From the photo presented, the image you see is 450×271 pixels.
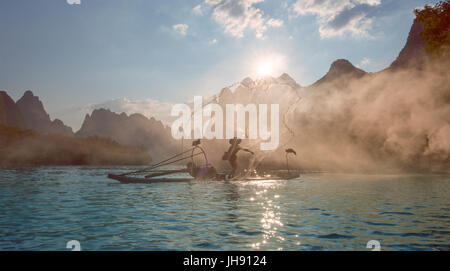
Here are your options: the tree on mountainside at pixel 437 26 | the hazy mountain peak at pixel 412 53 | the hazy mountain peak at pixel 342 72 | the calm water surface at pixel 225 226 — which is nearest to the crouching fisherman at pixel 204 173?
the calm water surface at pixel 225 226

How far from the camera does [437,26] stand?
67.9 ft

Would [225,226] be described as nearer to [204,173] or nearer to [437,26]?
[437,26]

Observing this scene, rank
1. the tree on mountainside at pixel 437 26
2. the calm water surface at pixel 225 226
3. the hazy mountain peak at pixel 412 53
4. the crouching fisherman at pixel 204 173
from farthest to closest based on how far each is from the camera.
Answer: the hazy mountain peak at pixel 412 53
the crouching fisherman at pixel 204 173
the tree on mountainside at pixel 437 26
the calm water surface at pixel 225 226

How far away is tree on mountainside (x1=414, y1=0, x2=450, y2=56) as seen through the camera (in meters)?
20.4

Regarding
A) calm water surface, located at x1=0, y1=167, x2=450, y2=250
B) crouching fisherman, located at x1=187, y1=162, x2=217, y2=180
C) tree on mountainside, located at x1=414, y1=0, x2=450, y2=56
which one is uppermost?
tree on mountainside, located at x1=414, y1=0, x2=450, y2=56

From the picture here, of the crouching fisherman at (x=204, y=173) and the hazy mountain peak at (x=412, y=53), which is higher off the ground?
the hazy mountain peak at (x=412, y=53)

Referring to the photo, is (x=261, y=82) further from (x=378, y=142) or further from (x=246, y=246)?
(x=378, y=142)

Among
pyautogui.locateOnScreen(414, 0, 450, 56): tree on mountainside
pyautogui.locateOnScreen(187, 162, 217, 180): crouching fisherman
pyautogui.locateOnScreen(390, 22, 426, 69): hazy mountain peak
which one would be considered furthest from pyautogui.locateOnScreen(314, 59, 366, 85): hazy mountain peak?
pyautogui.locateOnScreen(414, 0, 450, 56): tree on mountainside

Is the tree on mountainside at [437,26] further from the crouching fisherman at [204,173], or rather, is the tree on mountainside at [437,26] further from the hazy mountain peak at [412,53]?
the hazy mountain peak at [412,53]

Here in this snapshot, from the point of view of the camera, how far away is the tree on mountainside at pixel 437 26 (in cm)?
2038

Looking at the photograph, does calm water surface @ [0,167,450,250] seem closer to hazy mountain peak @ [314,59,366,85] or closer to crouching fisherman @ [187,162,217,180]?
crouching fisherman @ [187,162,217,180]

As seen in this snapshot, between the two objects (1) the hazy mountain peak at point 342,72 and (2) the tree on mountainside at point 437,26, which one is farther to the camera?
(1) the hazy mountain peak at point 342,72

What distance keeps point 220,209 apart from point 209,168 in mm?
19671
